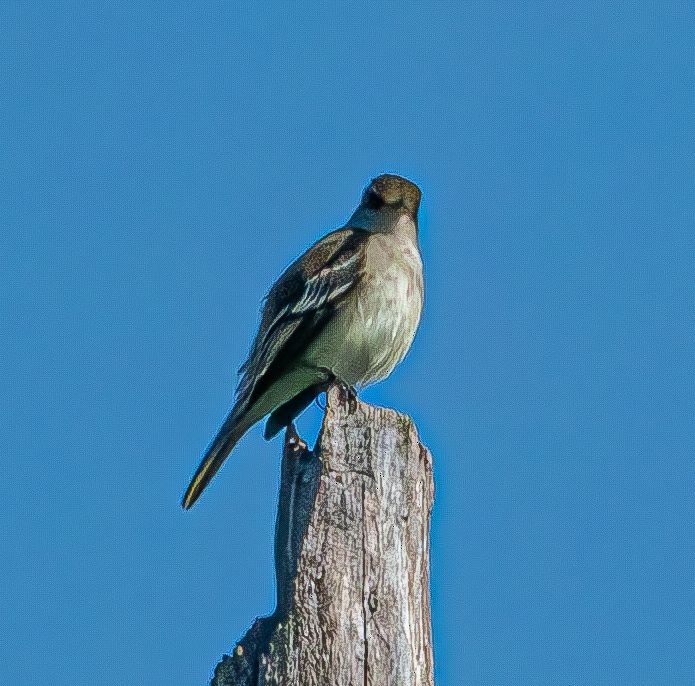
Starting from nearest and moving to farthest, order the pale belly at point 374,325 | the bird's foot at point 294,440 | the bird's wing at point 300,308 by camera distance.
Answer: the bird's foot at point 294,440, the bird's wing at point 300,308, the pale belly at point 374,325

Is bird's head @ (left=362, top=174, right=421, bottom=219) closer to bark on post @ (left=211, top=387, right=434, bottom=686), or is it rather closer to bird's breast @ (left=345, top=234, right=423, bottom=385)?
bird's breast @ (left=345, top=234, right=423, bottom=385)

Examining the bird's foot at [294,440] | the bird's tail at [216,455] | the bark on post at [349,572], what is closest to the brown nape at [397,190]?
the bird's tail at [216,455]

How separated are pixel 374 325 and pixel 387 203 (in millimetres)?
1124

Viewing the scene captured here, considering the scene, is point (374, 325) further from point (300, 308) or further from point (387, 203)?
point (387, 203)

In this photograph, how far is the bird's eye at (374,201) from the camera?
961 cm

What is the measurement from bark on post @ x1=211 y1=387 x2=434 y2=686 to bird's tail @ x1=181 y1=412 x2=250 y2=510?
1919 millimetres

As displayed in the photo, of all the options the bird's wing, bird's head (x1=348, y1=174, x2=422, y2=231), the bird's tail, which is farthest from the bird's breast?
the bird's tail

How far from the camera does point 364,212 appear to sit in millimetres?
9648

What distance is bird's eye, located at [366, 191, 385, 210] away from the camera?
31.5ft

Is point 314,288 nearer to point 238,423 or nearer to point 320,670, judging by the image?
point 238,423

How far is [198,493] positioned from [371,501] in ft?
7.88

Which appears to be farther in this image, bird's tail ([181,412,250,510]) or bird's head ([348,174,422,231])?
bird's head ([348,174,422,231])

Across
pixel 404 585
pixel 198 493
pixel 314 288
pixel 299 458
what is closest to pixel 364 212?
pixel 314 288

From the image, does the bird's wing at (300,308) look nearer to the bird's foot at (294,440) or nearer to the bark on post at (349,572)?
the bird's foot at (294,440)
